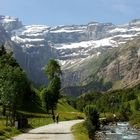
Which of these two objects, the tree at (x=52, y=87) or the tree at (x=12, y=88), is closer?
the tree at (x=12, y=88)

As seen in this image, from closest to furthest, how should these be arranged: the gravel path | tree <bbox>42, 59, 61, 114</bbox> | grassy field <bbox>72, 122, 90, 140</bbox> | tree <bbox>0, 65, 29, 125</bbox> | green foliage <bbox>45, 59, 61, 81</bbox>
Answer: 1. the gravel path
2. grassy field <bbox>72, 122, 90, 140</bbox>
3. tree <bbox>0, 65, 29, 125</bbox>
4. tree <bbox>42, 59, 61, 114</bbox>
5. green foliage <bbox>45, 59, 61, 81</bbox>

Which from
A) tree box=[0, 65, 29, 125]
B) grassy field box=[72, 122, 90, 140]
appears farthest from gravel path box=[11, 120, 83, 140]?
tree box=[0, 65, 29, 125]

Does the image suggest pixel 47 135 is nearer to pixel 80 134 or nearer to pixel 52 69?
pixel 80 134

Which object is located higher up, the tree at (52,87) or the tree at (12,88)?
the tree at (52,87)

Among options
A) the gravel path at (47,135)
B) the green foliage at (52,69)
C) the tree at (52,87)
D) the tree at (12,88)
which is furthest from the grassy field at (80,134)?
the green foliage at (52,69)

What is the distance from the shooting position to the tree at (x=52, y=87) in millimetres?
140000

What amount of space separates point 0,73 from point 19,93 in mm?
8389

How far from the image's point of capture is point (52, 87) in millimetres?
144125

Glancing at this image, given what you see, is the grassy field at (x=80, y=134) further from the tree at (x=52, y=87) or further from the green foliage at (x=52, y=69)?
the green foliage at (x=52, y=69)

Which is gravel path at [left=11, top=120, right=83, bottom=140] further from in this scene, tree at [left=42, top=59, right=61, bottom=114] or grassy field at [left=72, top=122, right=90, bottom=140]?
tree at [left=42, top=59, right=61, bottom=114]

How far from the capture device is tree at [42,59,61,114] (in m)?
140

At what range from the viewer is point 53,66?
160 meters

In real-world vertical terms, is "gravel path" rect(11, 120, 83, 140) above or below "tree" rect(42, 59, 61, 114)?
below

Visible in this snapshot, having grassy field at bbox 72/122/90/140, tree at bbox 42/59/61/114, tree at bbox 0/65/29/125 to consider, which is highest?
tree at bbox 42/59/61/114
